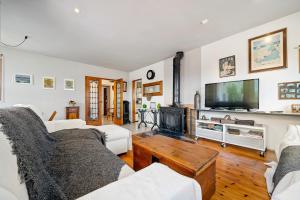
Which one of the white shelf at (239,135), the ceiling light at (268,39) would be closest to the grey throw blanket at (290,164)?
the white shelf at (239,135)

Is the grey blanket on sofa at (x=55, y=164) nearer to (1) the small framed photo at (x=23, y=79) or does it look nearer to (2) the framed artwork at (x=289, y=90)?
(2) the framed artwork at (x=289, y=90)

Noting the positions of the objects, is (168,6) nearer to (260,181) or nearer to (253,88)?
(253,88)

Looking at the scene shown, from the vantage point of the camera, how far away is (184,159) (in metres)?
1.21

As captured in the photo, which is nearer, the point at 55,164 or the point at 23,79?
the point at 55,164

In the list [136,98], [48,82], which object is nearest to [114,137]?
[48,82]

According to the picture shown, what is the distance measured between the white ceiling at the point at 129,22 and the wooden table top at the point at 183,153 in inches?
81.0


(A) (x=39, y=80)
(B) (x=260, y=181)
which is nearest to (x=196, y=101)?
(B) (x=260, y=181)

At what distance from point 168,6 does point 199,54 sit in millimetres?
1894

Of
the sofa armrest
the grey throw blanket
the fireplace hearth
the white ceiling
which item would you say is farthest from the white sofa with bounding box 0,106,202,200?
the fireplace hearth

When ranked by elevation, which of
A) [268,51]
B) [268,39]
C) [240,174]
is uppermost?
[268,39]

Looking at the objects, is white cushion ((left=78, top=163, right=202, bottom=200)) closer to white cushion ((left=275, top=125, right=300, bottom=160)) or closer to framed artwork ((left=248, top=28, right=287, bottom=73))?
white cushion ((left=275, top=125, right=300, bottom=160))

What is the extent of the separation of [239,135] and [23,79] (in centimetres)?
587

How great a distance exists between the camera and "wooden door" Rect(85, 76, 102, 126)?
16.5 ft

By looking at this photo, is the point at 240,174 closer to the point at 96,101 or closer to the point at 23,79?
the point at 96,101
